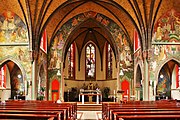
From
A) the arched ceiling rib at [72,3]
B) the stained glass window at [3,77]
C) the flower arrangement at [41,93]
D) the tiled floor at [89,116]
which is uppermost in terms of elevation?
the arched ceiling rib at [72,3]

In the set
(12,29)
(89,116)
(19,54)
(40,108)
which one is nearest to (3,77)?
(19,54)

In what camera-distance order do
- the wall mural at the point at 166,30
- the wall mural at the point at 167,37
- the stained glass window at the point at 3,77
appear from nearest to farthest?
the wall mural at the point at 167,37 < the wall mural at the point at 166,30 < the stained glass window at the point at 3,77

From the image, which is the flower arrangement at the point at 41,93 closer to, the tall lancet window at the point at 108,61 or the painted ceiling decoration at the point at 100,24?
the painted ceiling decoration at the point at 100,24

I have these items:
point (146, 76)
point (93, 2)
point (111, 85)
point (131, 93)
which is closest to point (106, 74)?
point (111, 85)

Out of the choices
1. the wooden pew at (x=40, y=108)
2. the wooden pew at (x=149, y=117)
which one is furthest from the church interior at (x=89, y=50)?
the wooden pew at (x=149, y=117)

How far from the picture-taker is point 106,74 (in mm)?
43438

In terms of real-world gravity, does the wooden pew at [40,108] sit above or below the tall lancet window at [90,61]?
below

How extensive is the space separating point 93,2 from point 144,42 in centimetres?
765

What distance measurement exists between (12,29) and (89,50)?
18.9 meters

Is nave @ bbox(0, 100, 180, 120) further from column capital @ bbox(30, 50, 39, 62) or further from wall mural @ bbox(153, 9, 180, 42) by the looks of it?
wall mural @ bbox(153, 9, 180, 42)

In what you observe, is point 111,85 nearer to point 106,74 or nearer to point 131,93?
point 106,74

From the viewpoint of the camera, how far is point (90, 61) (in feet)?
147

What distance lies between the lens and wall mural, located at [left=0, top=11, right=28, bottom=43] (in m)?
26.8

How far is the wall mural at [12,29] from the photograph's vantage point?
2678 centimetres
